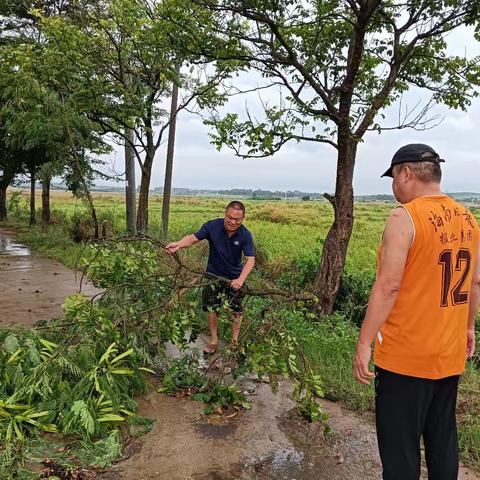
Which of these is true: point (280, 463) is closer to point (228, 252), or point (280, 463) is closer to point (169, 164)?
point (228, 252)

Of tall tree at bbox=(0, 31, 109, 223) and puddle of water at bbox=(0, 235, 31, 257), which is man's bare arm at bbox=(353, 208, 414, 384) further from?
puddle of water at bbox=(0, 235, 31, 257)

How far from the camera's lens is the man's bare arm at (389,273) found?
7.18ft

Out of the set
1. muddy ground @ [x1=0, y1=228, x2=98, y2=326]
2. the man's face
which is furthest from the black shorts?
muddy ground @ [x1=0, y1=228, x2=98, y2=326]

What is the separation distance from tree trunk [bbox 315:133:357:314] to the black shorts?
2.15 m

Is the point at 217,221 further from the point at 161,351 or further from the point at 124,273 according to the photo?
the point at 161,351

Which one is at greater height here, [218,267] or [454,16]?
[454,16]

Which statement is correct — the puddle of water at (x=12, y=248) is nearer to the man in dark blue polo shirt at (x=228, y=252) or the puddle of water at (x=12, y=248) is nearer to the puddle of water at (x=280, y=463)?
the man in dark blue polo shirt at (x=228, y=252)

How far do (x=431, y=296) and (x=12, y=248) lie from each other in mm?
13796

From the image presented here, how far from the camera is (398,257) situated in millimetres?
2188

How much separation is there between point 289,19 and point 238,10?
0.82 metres

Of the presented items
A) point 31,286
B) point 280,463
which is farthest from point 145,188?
point 280,463

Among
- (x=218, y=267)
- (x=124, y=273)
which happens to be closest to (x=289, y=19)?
(x=218, y=267)

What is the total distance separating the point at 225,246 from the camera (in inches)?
204

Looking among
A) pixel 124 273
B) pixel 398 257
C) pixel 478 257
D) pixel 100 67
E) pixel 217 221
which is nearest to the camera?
pixel 398 257
